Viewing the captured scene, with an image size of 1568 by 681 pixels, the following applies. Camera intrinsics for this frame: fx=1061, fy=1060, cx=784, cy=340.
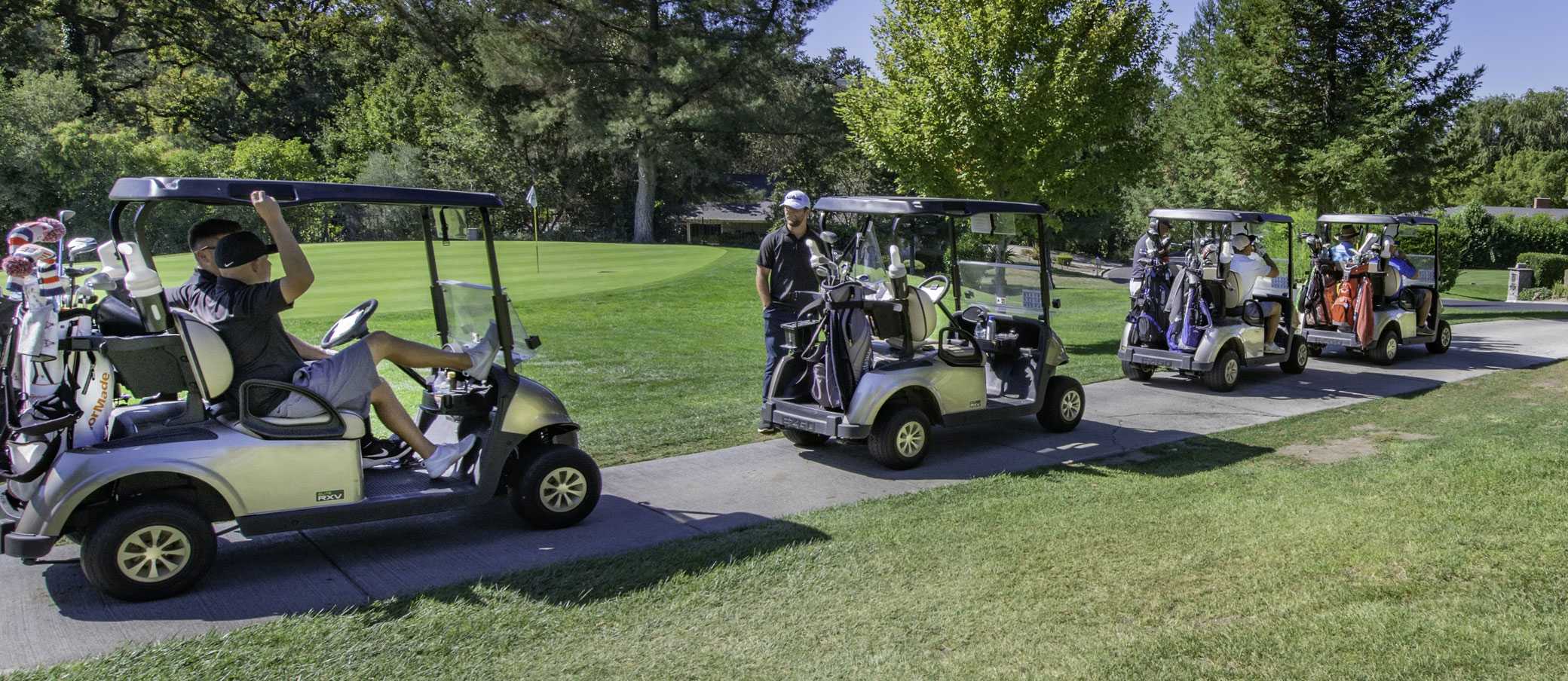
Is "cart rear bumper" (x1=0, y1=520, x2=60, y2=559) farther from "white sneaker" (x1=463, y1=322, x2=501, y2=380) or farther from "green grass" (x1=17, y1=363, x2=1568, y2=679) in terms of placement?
"white sneaker" (x1=463, y1=322, x2=501, y2=380)

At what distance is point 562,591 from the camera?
4.76 meters

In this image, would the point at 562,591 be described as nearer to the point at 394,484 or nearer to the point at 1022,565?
the point at 394,484

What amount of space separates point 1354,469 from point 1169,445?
1.41 m

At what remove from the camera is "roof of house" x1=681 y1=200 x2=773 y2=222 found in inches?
2020

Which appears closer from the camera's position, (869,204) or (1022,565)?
(1022,565)

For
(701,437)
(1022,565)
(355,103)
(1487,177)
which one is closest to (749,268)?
(701,437)

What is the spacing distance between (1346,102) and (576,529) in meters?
20.2

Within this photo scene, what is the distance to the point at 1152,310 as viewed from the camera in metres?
11.5

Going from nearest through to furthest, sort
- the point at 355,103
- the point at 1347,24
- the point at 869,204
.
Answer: the point at 869,204 < the point at 1347,24 < the point at 355,103

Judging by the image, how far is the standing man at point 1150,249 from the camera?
36.7 feet

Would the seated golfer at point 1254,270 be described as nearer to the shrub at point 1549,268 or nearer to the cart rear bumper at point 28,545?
the cart rear bumper at point 28,545

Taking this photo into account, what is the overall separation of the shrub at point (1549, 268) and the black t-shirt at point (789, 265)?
33.7m

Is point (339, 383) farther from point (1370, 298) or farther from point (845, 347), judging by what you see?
point (1370, 298)

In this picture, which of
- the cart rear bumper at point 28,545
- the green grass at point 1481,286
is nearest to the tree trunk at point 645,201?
the green grass at point 1481,286
